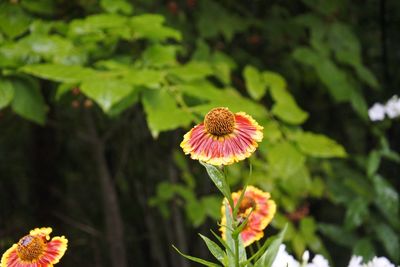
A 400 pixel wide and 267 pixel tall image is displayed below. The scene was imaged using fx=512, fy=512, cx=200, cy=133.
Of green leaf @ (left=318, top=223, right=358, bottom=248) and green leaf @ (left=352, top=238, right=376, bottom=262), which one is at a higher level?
green leaf @ (left=352, top=238, right=376, bottom=262)

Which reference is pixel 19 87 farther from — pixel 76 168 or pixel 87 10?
pixel 76 168

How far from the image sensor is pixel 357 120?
82.5 inches

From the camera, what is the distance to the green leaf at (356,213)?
146cm

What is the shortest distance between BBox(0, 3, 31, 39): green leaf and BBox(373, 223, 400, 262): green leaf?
111cm

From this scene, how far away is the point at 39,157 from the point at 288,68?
87 centimetres

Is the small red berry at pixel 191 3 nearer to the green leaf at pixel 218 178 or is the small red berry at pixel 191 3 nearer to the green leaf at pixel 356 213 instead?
the green leaf at pixel 356 213

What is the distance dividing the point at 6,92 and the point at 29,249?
1.68ft

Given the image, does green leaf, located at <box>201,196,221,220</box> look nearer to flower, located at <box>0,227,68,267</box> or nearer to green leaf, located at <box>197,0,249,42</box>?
green leaf, located at <box>197,0,249,42</box>

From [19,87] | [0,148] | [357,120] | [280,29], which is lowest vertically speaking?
[0,148]

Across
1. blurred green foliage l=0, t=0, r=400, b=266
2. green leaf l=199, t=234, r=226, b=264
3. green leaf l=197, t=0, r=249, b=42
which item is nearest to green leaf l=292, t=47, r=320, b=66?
blurred green foliage l=0, t=0, r=400, b=266

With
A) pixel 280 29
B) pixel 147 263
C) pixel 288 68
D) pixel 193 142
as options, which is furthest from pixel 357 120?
pixel 193 142

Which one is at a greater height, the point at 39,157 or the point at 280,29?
the point at 280,29

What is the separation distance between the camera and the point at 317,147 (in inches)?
40.8

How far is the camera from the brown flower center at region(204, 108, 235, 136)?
471 millimetres
